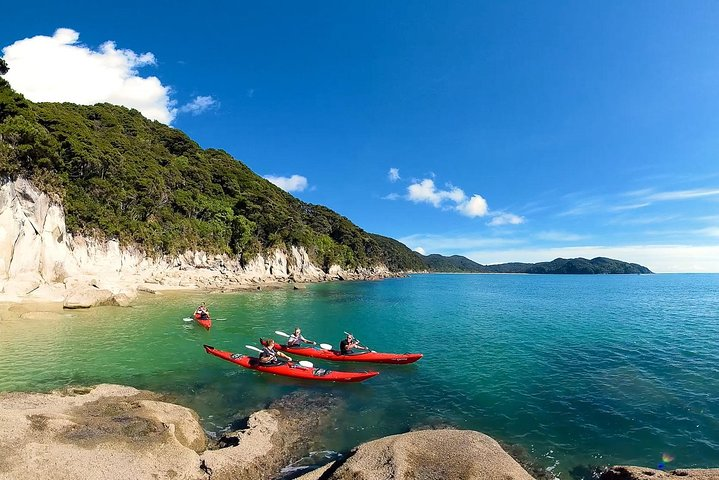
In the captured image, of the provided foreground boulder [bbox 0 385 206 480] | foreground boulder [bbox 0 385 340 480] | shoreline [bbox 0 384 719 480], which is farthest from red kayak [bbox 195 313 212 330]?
foreground boulder [bbox 0 385 206 480]

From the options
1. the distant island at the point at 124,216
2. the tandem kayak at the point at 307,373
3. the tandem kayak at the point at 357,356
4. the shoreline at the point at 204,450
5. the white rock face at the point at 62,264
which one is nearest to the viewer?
the shoreline at the point at 204,450

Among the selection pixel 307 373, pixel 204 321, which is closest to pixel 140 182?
pixel 204 321

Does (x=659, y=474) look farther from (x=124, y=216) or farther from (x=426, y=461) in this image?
(x=124, y=216)

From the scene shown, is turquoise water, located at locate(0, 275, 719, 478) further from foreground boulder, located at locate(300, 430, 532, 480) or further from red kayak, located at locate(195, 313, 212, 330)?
foreground boulder, located at locate(300, 430, 532, 480)

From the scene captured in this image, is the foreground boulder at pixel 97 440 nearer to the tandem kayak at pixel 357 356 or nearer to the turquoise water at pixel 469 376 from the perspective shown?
the turquoise water at pixel 469 376

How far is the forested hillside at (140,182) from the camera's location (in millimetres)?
34312

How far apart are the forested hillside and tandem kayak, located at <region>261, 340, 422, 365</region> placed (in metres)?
29.9

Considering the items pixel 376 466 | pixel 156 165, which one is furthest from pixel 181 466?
pixel 156 165

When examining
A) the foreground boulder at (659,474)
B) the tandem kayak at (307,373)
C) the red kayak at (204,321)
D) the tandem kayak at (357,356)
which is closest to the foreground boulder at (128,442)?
the tandem kayak at (307,373)

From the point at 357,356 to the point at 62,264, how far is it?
32.7m

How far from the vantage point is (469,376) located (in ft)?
52.6

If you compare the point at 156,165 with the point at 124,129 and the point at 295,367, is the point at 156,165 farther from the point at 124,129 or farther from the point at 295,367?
the point at 295,367

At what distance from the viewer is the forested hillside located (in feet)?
113

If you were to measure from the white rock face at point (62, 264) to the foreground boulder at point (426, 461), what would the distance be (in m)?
31.8
